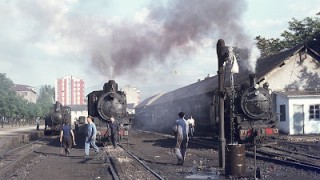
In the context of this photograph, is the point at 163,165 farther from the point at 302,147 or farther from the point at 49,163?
the point at 302,147

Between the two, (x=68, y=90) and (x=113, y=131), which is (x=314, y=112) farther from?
(x=68, y=90)

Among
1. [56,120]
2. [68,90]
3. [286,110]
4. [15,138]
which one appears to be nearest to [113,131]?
[15,138]

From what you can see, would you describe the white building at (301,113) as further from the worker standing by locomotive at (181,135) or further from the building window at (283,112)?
the worker standing by locomotive at (181,135)

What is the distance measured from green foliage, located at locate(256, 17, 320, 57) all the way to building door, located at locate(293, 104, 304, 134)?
11.2 m

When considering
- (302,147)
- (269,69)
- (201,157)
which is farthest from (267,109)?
(269,69)

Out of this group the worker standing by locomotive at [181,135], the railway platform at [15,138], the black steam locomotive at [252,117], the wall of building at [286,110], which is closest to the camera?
the worker standing by locomotive at [181,135]

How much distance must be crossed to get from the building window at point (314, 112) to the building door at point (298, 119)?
Answer: 74cm

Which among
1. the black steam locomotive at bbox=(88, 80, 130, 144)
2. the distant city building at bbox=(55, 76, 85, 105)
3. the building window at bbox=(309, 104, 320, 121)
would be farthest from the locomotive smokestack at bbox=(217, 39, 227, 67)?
the distant city building at bbox=(55, 76, 85, 105)

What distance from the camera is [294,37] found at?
44.7 meters

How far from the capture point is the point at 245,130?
19203mm

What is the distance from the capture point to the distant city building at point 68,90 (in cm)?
12394

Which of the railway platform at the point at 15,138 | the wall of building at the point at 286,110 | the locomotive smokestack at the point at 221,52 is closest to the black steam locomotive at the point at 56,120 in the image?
the railway platform at the point at 15,138

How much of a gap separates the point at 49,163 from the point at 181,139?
5056 millimetres

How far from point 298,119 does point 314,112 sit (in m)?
1.43
